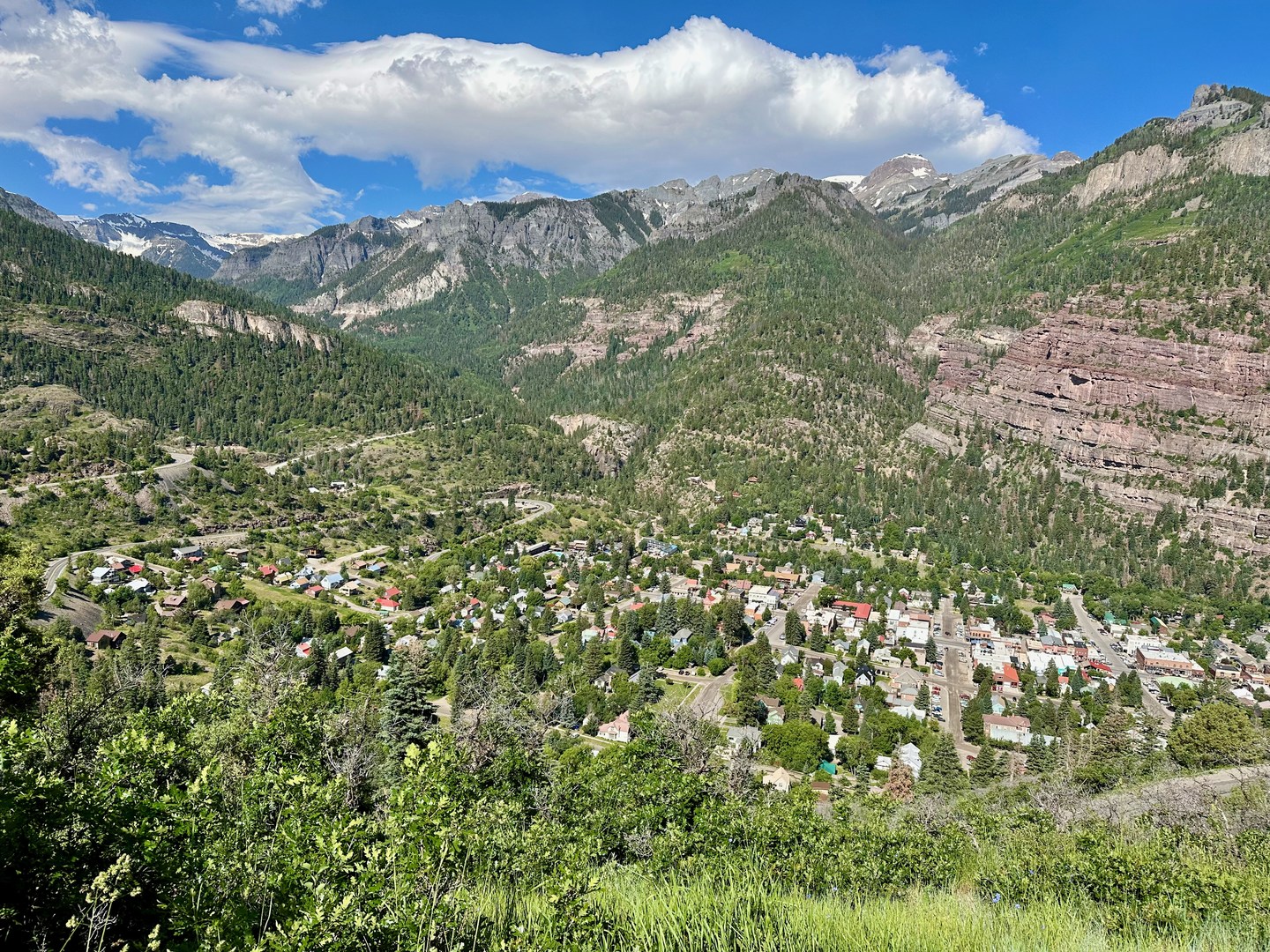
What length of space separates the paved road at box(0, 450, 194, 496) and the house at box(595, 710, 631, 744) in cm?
8545

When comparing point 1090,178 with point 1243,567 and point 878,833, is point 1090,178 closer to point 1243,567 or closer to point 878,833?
point 1243,567

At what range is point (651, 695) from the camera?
55312 mm

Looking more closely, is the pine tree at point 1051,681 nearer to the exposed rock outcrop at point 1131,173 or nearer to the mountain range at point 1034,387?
the mountain range at point 1034,387

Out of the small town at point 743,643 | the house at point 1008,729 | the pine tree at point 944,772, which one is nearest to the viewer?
the pine tree at point 944,772

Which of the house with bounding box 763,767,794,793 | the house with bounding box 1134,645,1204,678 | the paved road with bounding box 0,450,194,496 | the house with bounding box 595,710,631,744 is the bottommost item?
the house with bounding box 763,767,794,793

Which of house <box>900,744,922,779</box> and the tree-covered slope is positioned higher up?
the tree-covered slope

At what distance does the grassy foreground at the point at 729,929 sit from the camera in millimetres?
7523

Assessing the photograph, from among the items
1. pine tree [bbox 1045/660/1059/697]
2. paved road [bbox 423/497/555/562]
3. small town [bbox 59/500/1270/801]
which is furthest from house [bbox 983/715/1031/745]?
paved road [bbox 423/497/555/562]

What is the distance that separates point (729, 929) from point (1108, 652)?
267ft

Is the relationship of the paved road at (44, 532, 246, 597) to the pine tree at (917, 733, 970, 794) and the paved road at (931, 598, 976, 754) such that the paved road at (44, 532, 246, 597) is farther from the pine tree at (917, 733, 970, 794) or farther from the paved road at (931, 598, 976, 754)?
the paved road at (931, 598, 976, 754)

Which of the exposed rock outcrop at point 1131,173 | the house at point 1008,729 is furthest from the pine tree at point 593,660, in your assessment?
the exposed rock outcrop at point 1131,173

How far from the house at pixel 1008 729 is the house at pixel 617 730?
96.9 ft

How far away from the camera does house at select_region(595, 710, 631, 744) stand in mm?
49125

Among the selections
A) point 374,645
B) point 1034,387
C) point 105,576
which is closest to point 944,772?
point 374,645
